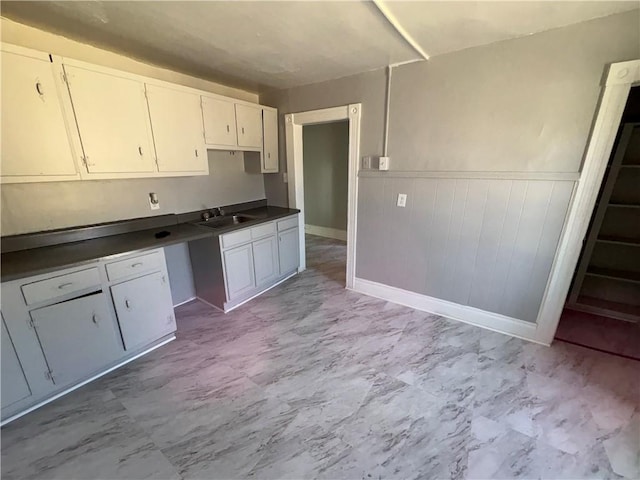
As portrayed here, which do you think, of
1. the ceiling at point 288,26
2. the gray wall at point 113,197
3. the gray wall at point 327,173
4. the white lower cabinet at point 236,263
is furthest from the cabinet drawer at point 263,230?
the gray wall at point 327,173

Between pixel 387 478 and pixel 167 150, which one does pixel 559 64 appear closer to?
pixel 387 478

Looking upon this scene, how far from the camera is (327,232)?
5.60 m

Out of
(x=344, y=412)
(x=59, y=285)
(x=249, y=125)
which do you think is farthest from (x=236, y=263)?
(x=344, y=412)

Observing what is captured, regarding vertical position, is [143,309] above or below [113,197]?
below

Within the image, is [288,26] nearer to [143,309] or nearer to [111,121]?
[111,121]

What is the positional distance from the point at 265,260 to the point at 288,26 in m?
2.19

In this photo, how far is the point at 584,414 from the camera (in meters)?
1.70

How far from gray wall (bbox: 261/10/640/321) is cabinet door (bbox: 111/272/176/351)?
6.80ft

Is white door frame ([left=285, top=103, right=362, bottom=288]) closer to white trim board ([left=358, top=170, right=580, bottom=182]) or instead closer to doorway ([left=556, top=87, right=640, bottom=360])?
white trim board ([left=358, top=170, right=580, bottom=182])

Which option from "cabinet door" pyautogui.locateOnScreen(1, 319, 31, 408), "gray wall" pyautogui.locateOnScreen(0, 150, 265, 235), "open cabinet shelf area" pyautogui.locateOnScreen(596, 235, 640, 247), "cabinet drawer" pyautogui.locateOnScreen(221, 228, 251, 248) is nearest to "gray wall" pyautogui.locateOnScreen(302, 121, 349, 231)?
"gray wall" pyautogui.locateOnScreen(0, 150, 265, 235)

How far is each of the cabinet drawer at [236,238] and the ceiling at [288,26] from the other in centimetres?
154

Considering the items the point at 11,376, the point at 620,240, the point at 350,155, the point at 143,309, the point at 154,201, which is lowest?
the point at 11,376

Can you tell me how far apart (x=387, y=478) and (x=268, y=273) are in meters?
2.24

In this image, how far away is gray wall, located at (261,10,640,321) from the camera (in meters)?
1.85
